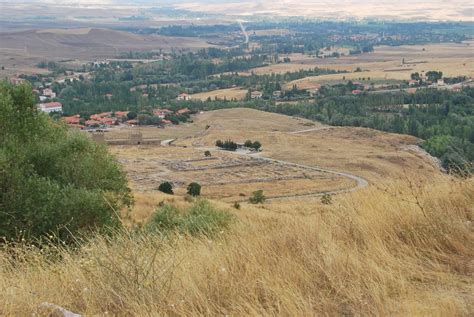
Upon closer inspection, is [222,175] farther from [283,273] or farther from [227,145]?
[283,273]

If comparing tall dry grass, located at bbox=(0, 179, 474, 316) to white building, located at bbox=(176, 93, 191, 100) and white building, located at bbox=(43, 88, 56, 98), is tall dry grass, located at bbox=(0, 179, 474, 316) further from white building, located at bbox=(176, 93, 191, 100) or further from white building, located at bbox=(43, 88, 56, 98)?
white building, located at bbox=(43, 88, 56, 98)

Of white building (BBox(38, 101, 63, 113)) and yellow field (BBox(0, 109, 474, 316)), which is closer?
yellow field (BBox(0, 109, 474, 316))

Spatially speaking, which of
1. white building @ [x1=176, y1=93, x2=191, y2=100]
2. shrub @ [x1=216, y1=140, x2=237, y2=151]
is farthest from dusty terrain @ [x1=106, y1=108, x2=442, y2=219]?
white building @ [x1=176, y1=93, x2=191, y2=100]

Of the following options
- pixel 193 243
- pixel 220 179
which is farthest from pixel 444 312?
pixel 220 179

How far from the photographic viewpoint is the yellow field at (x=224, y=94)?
411 feet

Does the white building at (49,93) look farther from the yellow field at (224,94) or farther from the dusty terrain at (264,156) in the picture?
the dusty terrain at (264,156)

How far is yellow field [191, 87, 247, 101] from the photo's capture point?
12519 cm

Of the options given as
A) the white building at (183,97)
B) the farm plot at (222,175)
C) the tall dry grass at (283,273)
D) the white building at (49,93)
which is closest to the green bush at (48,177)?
the tall dry grass at (283,273)

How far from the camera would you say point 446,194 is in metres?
6.71

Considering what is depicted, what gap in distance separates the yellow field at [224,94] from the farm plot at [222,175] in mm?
55990

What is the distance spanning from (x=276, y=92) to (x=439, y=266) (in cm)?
12593

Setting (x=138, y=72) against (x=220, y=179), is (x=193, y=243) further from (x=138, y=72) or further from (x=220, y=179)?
(x=138, y=72)

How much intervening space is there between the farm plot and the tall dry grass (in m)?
38.1

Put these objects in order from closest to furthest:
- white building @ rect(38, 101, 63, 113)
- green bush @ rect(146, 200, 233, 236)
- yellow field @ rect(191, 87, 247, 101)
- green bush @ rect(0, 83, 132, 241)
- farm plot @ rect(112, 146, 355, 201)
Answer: green bush @ rect(146, 200, 233, 236)
green bush @ rect(0, 83, 132, 241)
farm plot @ rect(112, 146, 355, 201)
white building @ rect(38, 101, 63, 113)
yellow field @ rect(191, 87, 247, 101)
